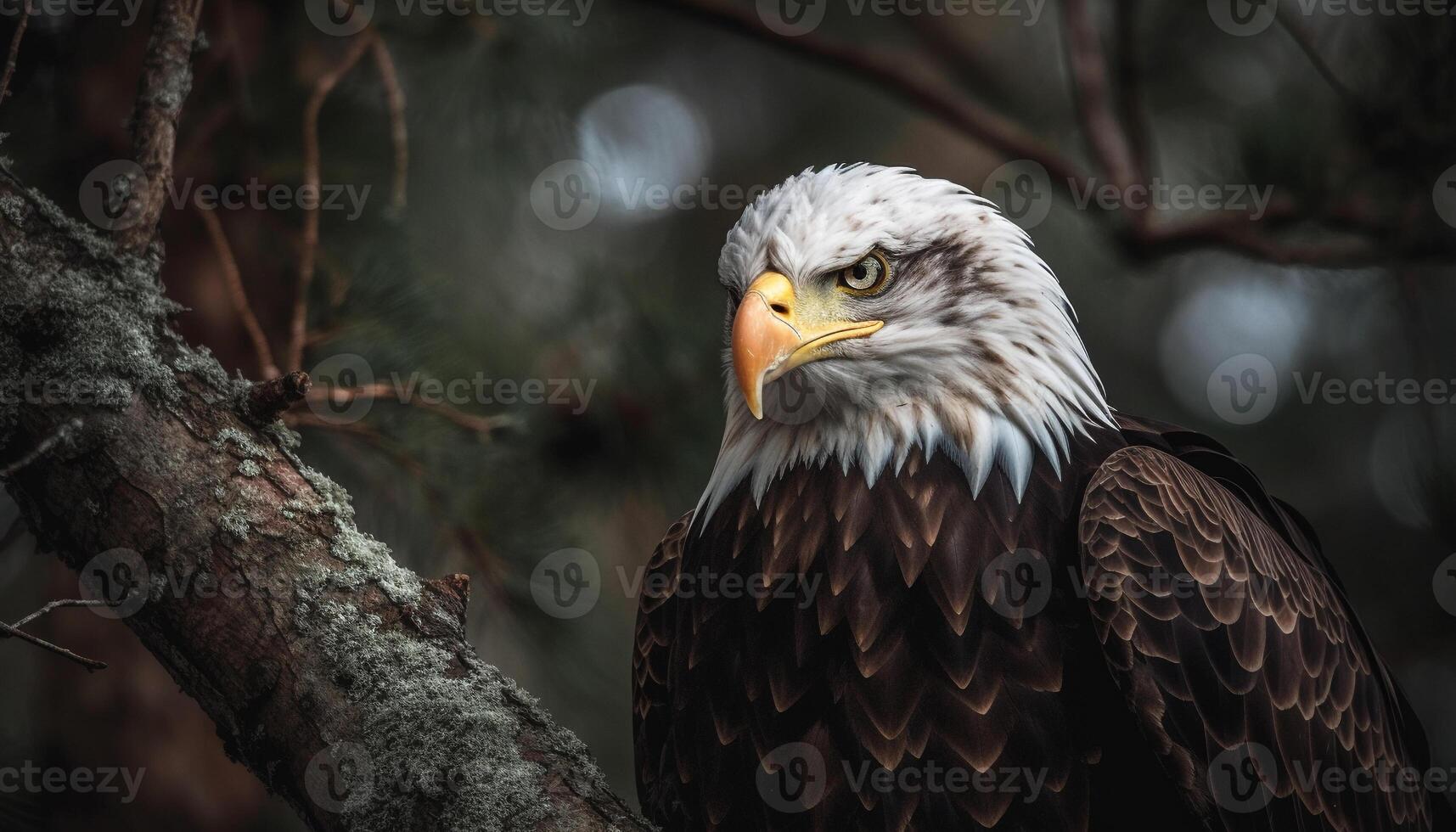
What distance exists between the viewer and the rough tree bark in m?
1.96

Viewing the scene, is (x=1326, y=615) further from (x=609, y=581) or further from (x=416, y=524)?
(x=609, y=581)

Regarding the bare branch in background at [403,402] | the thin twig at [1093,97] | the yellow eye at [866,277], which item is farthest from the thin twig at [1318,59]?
the bare branch in background at [403,402]

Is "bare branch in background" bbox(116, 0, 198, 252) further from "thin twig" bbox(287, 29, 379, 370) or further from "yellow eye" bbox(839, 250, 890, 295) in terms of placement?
"yellow eye" bbox(839, 250, 890, 295)

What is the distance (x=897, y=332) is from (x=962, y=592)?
24.9 inches

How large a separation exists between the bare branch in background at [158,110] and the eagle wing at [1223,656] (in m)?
2.03

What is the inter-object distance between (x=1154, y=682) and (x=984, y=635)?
35 centimetres

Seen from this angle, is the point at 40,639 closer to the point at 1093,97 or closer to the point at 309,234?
the point at 309,234

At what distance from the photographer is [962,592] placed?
236cm

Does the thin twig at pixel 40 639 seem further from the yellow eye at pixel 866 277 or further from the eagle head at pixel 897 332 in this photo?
the yellow eye at pixel 866 277

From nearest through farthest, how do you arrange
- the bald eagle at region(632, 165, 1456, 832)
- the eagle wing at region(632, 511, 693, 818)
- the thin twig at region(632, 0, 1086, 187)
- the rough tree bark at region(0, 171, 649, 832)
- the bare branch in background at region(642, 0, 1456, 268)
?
the rough tree bark at region(0, 171, 649, 832) < the bald eagle at region(632, 165, 1456, 832) < the eagle wing at region(632, 511, 693, 818) < the bare branch in background at region(642, 0, 1456, 268) < the thin twig at region(632, 0, 1086, 187)

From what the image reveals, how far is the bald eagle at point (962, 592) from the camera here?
229 cm

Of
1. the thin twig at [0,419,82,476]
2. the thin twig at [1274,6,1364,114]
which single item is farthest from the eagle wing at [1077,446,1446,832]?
the thin twig at [0,419,82,476]

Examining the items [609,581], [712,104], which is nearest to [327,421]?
[609,581]

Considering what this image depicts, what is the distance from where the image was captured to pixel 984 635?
7.63ft
